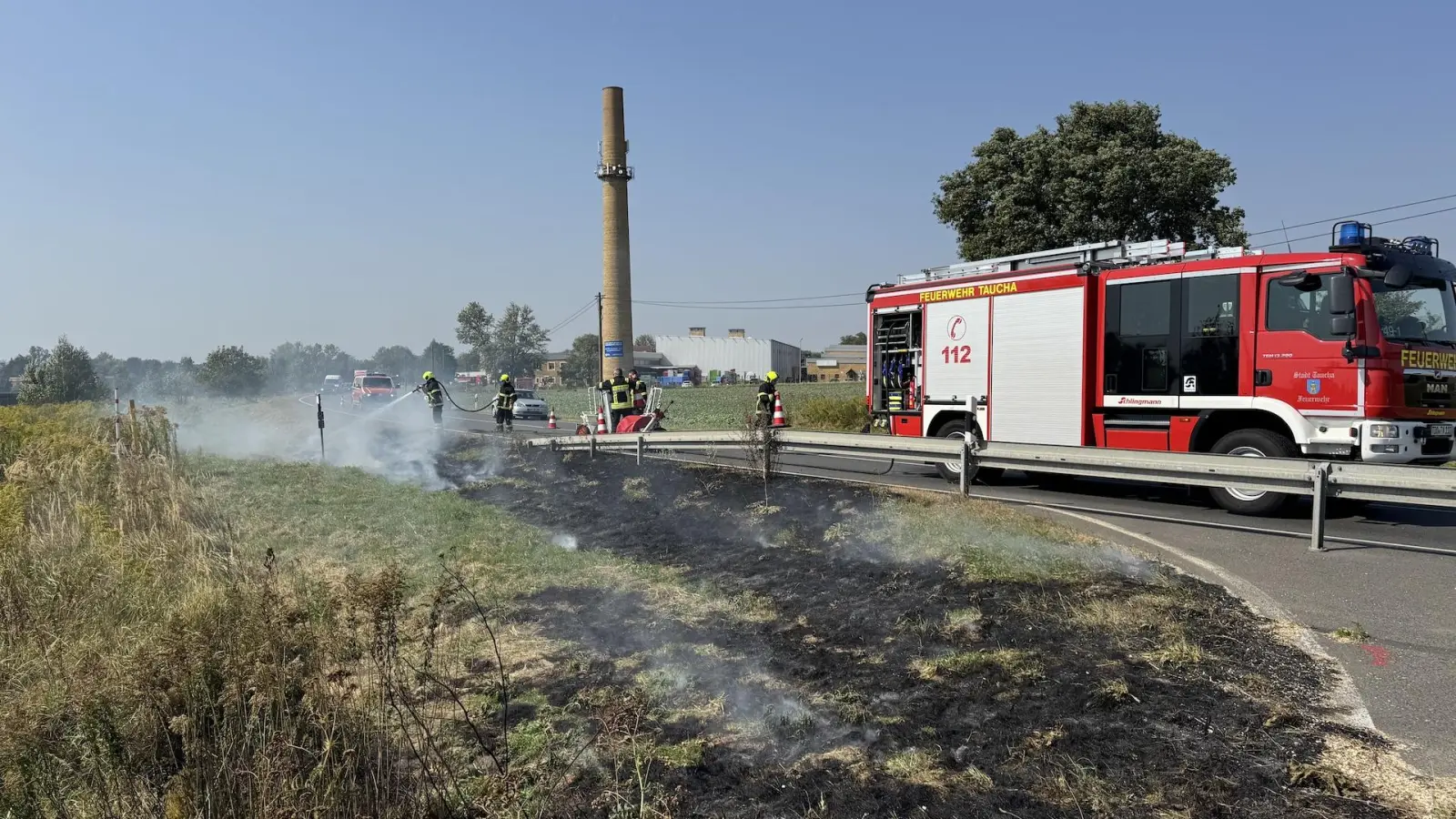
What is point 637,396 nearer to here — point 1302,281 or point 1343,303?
point 1302,281

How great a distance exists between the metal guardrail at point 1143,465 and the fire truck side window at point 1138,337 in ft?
4.79

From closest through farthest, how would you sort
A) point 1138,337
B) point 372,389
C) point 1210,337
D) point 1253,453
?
point 1253,453 < point 1210,337 < point 1138,337 < point 372,389

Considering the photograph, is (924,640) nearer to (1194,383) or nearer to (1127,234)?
(1194,383)

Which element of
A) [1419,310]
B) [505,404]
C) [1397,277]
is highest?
[1397,277]

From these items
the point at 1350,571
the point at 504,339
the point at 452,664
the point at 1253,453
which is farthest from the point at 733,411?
the point at 504,339

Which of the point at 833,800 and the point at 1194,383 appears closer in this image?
the point at 833,800

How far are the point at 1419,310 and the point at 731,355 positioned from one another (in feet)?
392

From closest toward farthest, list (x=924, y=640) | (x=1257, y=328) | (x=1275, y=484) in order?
(x=924, y=640)
(x=1275, y=484)
(x=1257, y=328)

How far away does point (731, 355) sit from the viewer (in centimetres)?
12812

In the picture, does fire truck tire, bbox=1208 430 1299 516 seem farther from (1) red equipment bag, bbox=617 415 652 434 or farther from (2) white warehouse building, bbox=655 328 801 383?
(2) white warehouse building, bbox=655 328 801 383

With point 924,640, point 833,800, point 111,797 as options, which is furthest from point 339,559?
point 833,800

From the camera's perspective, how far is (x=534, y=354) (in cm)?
11744

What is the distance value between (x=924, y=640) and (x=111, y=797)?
4.08m

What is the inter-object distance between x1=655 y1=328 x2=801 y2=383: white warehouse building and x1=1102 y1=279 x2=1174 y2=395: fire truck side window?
4222 inches
